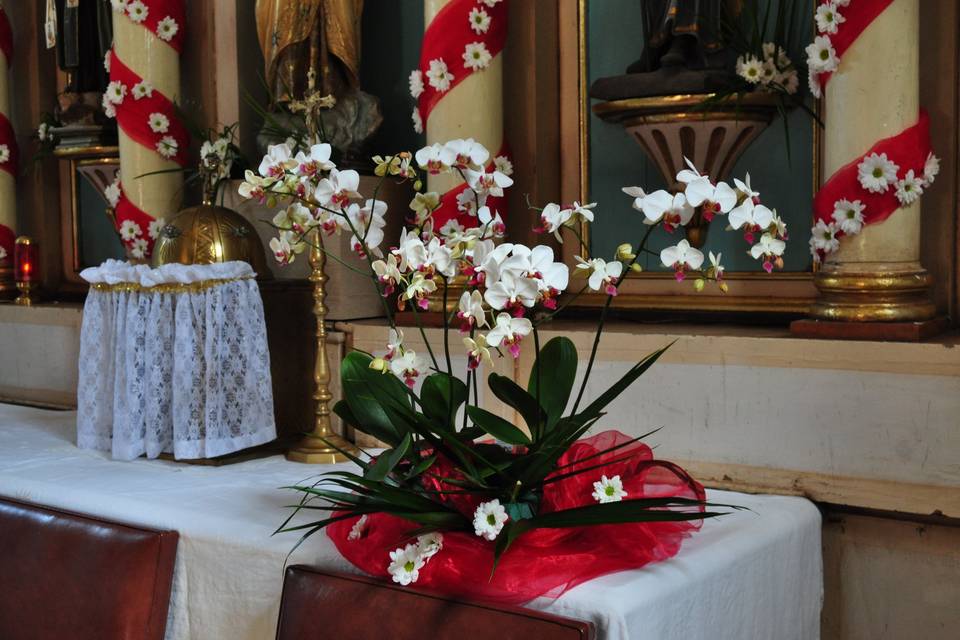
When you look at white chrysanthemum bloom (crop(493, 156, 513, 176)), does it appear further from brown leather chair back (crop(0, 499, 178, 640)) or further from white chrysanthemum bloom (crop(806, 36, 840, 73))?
brown leather chair back (crop(0, 499, 178, 640))

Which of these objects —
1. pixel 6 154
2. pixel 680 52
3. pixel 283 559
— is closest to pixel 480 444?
pixel 283 559

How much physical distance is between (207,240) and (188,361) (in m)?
0.37

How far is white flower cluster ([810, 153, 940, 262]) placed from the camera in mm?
2494

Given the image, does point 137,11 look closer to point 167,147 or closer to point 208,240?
point 167,147

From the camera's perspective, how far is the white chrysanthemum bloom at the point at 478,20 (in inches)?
125

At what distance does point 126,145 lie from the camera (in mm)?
4066

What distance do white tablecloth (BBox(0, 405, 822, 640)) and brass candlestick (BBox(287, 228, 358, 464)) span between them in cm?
10

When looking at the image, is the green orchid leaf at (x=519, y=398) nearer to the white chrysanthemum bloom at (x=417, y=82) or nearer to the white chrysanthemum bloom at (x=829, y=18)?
the white chrysanthemum bloom at (x=829, y=18)

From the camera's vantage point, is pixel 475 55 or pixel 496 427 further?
pixel 475 55

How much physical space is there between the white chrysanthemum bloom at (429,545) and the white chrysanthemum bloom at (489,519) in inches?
3.4

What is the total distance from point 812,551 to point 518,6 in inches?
72.0

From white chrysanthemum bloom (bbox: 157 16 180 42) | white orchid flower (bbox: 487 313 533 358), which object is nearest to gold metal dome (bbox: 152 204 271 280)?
white chrysanthemum bloom (bbox: 157 16 180 42)

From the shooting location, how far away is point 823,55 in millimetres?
2547

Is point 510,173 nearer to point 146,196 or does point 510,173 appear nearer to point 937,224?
point 937,224
